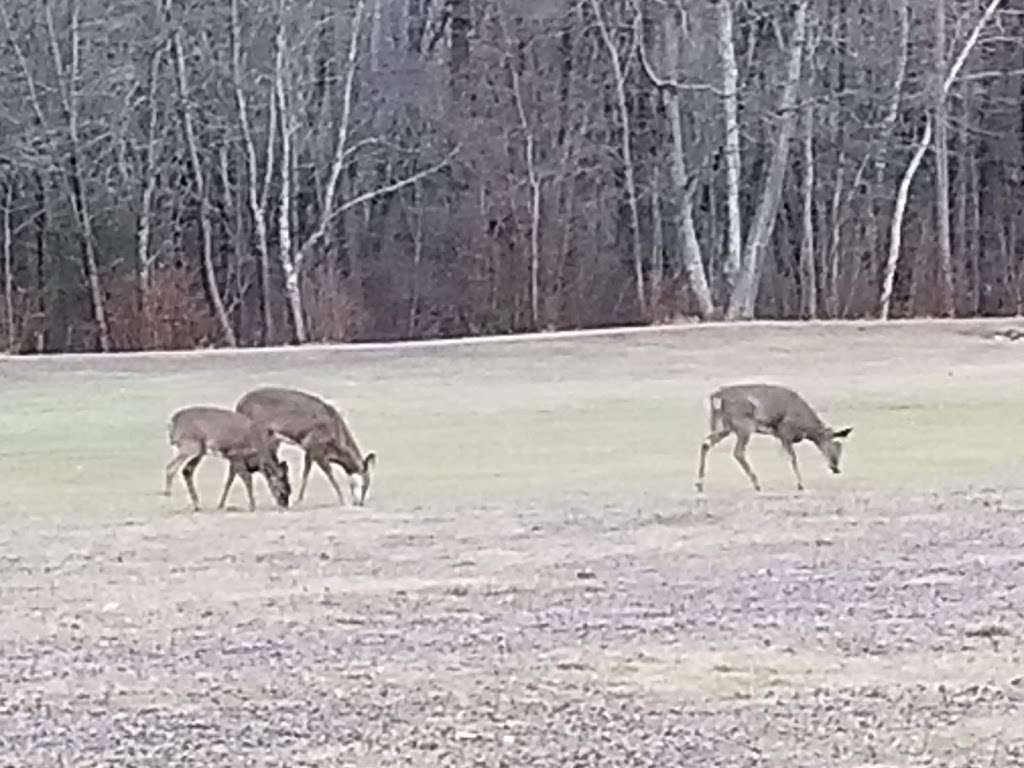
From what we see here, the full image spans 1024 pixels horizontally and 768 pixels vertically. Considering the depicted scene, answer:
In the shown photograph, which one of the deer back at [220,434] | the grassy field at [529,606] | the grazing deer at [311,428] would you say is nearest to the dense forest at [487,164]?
the grassy field at [529,606]

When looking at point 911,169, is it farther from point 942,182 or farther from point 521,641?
point 521,641

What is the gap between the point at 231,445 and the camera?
50.1 feet

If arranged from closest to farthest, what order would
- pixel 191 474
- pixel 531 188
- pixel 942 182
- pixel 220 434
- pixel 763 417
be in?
pixel 220 434 → pixel 191 474 → pixel 763 417 → pixel 531 188 → pixel 942 182

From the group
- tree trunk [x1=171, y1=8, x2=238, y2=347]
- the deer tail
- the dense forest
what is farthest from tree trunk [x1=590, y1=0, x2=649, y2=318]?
the deer tail

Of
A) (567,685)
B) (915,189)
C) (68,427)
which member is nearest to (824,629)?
(567,685)

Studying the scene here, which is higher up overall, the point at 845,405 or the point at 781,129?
the point at 781,129

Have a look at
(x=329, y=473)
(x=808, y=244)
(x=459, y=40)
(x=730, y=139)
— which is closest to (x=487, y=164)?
(x=459, y=40)

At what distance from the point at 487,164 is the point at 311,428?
24.2 metres

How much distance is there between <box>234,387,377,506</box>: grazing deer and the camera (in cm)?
1578

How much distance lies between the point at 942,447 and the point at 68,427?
934 centimetres

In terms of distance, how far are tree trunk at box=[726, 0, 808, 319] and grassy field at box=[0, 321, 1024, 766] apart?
47.6 ft

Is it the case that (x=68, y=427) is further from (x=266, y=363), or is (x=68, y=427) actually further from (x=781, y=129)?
(x=781, y=129)

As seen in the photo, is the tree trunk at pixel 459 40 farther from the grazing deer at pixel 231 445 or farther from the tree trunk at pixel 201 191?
the grazing deer at pixel 231 445

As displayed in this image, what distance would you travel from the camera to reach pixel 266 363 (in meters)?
31.7
